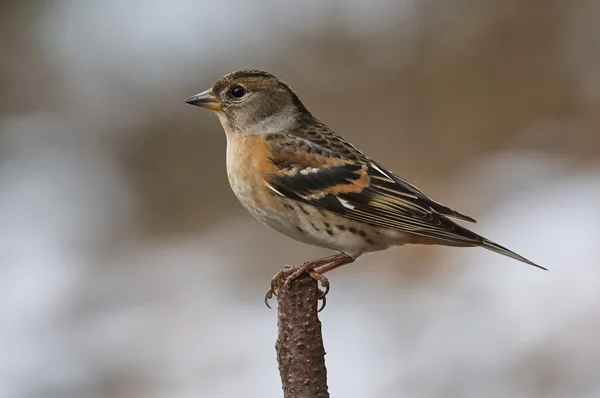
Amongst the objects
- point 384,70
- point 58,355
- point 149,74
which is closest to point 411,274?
point 58,355

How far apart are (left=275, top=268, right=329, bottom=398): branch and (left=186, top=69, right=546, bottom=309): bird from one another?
73cm

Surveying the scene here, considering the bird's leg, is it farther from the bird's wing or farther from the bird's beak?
the bird's beak

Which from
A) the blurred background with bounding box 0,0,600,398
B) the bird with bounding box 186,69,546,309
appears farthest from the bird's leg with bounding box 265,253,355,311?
the blurred background with bounding box 0,0,600,398

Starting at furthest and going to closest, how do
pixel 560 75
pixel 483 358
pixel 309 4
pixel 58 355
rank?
pixel 309 4 < pixel 560 75 < pixel 58 355 < pixel 483 358

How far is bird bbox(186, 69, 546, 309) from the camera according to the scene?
4.54 metres

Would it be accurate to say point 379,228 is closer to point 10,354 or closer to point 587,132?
point 10,354

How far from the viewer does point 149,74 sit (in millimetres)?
12359

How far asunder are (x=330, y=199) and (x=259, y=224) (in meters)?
5.43

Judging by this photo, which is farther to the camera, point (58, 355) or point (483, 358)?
point (58, 355)

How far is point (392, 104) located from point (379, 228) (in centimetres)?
735

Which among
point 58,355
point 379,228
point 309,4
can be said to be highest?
point 309,4

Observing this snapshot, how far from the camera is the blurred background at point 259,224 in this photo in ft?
23.8

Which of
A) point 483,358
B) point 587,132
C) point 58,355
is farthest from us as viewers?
point 587,132

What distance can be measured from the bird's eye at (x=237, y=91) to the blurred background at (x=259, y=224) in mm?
2656
